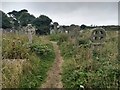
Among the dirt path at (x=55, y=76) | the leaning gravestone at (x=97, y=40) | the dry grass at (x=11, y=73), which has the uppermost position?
the leaning gravestone at (x=97, y=40)

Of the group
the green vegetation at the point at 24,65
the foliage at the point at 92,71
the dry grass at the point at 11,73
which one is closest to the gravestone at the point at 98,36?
the foliage at the point at 92,71

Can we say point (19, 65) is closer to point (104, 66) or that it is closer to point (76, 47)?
point (104, 66)

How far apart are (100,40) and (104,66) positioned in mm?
4955

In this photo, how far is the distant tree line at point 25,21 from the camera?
119 feet


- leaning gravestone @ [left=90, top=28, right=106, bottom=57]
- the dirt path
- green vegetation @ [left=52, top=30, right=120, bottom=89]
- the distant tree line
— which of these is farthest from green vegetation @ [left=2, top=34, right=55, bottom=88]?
the distant tree line

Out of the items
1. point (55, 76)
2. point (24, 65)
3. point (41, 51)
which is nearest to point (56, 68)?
point (55, 76)

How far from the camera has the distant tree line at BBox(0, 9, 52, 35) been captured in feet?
119

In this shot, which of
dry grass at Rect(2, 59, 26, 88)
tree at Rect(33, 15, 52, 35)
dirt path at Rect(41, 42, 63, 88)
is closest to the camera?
dry grass at Rect(2, 59, 26, 88)

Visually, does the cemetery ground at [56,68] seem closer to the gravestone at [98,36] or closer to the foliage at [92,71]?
the foliage at [92,71]

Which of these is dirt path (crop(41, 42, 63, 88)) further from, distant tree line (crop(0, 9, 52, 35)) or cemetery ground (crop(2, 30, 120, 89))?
distant tree line (crop(0, 9, 52, 35))

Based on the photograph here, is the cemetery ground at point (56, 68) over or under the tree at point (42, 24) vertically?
under

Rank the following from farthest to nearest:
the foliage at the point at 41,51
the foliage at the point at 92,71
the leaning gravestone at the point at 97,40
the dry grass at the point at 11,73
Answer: the leaning gravestone at the point at 97,40
the foliage at the point at 41,51
the foliage at the point at 92,71
the dry grass at the point at 11,73

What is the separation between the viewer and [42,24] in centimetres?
3738

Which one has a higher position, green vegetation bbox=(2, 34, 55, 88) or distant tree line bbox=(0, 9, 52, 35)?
distant tree line bbox=(0, 9, 52, 35)
